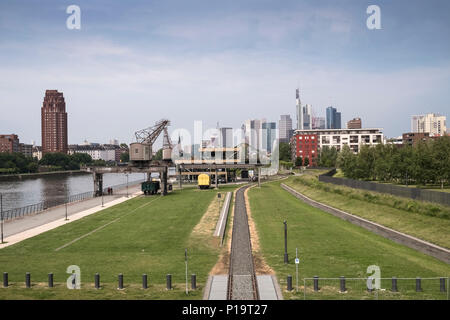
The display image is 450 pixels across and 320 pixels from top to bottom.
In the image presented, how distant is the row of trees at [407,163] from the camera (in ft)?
251

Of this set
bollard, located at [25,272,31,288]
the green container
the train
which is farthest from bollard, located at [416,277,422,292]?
the train

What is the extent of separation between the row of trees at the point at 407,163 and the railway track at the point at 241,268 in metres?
50.3

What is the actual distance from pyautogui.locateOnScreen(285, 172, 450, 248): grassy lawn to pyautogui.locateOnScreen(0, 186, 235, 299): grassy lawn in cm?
1792

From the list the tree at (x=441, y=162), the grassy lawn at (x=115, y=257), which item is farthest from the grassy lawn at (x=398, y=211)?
the tree at (x=441, y=162)

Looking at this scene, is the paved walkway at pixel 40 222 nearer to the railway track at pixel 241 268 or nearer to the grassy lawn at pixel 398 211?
the railway track at pixel 241 268

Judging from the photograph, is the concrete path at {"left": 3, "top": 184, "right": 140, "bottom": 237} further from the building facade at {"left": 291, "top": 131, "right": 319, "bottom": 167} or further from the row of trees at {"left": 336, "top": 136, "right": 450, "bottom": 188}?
the building facade at {"left": 291, "top": 131, "right": 319, "bottom": 167}

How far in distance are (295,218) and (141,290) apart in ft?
95.1

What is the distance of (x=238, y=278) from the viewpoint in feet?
79.5

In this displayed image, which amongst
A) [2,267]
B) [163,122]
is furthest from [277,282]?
[163,122]

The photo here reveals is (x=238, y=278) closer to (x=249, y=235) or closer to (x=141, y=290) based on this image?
(x=141, y=290)

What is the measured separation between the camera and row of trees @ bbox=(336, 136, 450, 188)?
76.6 meters

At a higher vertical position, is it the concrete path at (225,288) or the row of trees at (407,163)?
the row of trees at (407,163)

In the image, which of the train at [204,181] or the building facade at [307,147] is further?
the building facade at [307,147]

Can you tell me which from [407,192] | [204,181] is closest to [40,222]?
[407,192]
